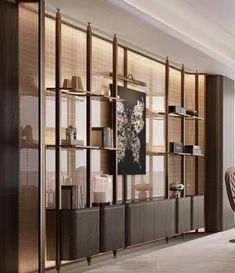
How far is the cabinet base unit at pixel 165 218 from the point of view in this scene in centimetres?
878

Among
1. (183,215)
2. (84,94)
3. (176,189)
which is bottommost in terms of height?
(183,215)

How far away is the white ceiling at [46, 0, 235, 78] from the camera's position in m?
6.62

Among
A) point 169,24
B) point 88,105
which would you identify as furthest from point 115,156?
point 169,24

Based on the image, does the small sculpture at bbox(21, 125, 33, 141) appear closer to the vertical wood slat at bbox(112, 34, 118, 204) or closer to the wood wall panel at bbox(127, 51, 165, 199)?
the vertical wood slat at bbox(112, 34, 118, 204)

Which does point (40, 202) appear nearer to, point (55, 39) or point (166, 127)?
point (55, 39)

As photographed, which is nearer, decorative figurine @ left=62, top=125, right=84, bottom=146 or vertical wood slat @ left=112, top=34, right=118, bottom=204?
decorative figurine @ left=62, top=125, right=84, bottom=146

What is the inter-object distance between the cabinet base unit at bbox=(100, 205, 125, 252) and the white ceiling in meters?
1.96

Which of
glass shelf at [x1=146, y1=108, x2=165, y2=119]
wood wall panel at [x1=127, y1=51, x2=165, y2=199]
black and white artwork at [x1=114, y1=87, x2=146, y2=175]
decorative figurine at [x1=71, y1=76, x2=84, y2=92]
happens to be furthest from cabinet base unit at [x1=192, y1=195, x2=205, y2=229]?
decorative figurine at [x1=71, y1=76, x2=84, y2=92]

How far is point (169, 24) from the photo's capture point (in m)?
8.30

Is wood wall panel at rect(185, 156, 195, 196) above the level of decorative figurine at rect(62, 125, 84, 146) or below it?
below

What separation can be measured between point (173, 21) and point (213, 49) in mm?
1982

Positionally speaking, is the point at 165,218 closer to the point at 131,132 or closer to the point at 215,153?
the point at 131,132

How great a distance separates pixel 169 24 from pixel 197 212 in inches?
126

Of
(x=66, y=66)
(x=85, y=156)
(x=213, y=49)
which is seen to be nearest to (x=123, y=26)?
(x=66, y=66)
